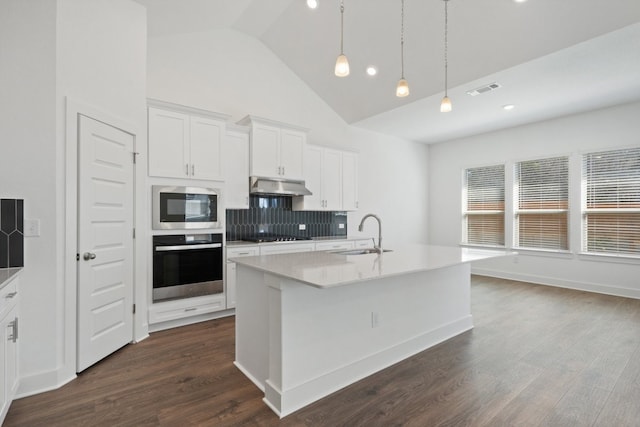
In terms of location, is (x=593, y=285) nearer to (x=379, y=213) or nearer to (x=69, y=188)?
(x=379, y=213)

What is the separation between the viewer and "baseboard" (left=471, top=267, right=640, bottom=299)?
4.79 meters

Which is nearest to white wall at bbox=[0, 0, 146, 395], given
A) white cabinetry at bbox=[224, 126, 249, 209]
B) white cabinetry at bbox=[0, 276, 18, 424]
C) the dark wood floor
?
white cabinetry at bbox=[0, 276, 18, 424]

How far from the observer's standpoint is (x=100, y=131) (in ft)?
8.57

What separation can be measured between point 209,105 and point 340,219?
2861mm

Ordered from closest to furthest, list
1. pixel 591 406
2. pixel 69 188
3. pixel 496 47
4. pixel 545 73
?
pixel 591 406, pixel 69 188, pixel 496 47, pixel 545 73

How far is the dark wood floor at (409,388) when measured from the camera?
75.6 inches

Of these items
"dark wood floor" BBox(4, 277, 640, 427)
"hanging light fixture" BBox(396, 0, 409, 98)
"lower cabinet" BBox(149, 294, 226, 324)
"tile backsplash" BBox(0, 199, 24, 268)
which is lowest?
"dark wood floor" BBox(4, 277, 640, 427)

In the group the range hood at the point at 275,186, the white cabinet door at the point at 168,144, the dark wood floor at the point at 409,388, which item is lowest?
the dark wood floor at the point at 409,388

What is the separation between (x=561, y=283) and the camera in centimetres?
541

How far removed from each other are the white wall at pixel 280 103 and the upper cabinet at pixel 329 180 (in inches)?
16.4

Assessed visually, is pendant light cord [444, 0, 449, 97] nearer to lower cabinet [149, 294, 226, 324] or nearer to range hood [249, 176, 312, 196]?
range hood [249, 176, 312, 196]

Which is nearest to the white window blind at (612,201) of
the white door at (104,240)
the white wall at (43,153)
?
the white door at (104,240)

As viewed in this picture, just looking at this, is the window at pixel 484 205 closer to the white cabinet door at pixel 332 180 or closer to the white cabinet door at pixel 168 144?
the white cabinet door at pixel 332 180

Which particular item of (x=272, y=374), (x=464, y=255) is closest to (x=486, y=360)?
(x=464, y=255)
